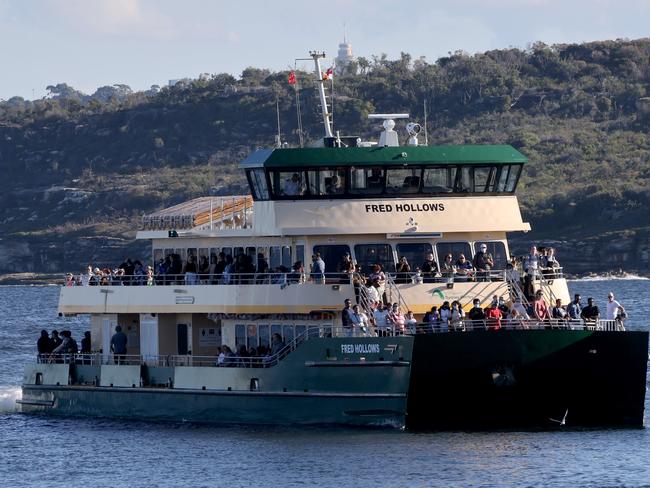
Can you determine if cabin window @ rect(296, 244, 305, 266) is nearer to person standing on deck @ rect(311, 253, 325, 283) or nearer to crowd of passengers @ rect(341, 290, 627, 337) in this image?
person standing on deck @ rect(311, 253, 325, 283)

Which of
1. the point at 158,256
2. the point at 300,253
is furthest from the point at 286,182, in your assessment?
the point at 158,256

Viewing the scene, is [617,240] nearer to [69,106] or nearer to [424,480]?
[69,106]

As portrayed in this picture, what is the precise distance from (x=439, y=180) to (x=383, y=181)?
1125mm

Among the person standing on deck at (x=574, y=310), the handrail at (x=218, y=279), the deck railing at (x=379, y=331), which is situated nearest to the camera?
the deck railing at (x=379, y=331)

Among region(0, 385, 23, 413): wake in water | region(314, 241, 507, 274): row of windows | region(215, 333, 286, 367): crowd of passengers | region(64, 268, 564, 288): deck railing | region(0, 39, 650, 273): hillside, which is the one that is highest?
region(0, 39, 650, 273): hillside

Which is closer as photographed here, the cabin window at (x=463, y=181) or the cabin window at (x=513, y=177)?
the cabin window at (x=463, y=181)

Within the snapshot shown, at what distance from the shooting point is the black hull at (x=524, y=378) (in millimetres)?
32844

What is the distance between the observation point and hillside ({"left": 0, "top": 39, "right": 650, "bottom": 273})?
126250 millimetres

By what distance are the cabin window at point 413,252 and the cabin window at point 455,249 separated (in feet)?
1.15

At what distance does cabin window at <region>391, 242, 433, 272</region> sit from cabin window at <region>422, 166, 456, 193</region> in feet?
3.56

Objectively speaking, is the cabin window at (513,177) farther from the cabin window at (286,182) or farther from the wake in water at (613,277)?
the wake in water at (613,277)

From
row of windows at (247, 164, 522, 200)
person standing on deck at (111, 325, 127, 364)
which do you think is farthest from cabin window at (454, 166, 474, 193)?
person standing on deck at (111, 325, 127, 364)

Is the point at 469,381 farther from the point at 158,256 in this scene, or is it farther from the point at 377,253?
the point at 158,256

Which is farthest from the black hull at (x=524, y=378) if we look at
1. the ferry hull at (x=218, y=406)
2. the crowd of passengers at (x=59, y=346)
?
the crowd of passengers at (x=59, y=346)
